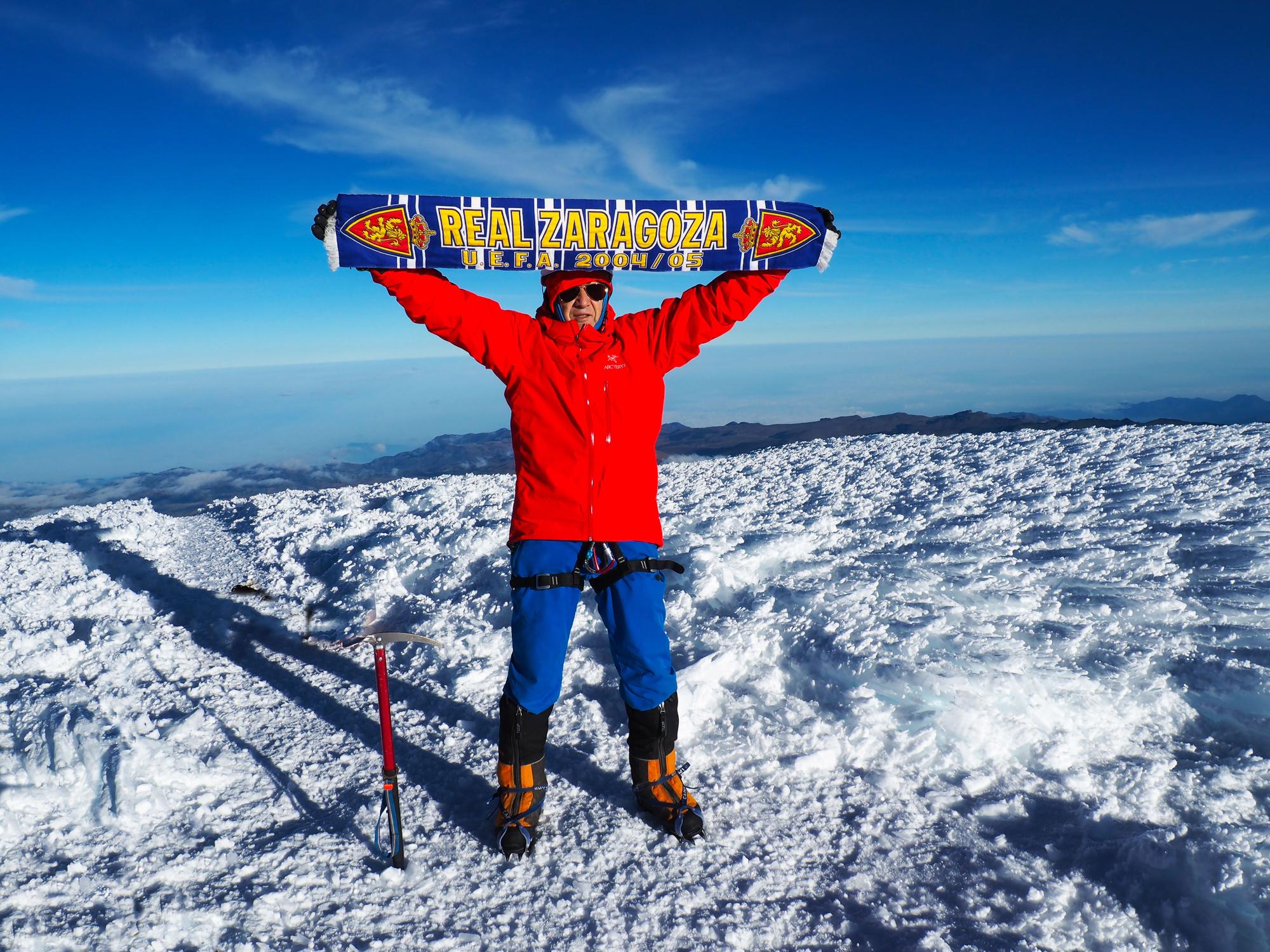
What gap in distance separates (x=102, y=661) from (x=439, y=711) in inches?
A: 112

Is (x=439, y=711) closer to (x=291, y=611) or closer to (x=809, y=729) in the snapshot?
(x=809, y=729)

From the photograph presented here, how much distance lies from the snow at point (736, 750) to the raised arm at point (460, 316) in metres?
2.21

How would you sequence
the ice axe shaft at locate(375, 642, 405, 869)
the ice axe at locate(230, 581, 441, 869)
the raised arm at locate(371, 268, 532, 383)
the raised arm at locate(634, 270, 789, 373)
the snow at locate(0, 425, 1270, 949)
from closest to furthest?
the snow at locate(0, 425, 1270, 949) → the ice axe at locate(230, 581, 441, 869) → the ice axe shaft at locate(375, 642, 405, 869) → the raised arm at locate(371, 268, 532, 383) → the raised arm at locate(634, 270, 789, 373)

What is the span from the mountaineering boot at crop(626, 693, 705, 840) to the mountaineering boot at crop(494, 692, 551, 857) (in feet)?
1.42

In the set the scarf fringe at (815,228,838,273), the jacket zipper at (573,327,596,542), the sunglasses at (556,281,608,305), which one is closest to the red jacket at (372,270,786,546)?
the jacket zipper at (573,327,596,542)

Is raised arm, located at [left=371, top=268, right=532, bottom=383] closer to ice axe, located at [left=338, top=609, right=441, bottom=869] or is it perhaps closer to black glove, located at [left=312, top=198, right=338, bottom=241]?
black glove, located at [left=312, top=198, right=338, bottom=241]

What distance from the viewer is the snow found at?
8.50ft

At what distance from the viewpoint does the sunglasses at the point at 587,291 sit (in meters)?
3.21

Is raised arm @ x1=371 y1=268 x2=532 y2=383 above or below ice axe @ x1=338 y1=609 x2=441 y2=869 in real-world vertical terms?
above

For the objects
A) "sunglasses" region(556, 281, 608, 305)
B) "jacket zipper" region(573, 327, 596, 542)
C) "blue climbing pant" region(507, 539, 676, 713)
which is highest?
"sunglasses" region(556, 281, 608, 305)

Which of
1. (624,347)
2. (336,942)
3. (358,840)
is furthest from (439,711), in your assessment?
(624,347)

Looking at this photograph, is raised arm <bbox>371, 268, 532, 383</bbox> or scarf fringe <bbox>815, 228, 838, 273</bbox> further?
scarf fringe <bbox>815, 228, 838, 273</bbox>

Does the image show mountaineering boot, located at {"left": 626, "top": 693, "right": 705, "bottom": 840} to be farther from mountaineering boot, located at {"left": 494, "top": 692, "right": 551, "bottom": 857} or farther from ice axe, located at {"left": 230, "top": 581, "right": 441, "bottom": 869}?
ice axe, located at {"left": 230, "top": 581, "right": 441, "bottom": 869}

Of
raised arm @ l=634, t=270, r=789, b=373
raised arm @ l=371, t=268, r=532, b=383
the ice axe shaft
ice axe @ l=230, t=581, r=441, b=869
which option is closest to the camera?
ice axe @ l=230, t=581, r=441, b=869
